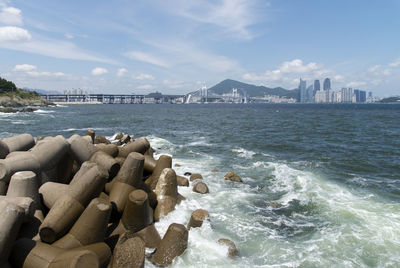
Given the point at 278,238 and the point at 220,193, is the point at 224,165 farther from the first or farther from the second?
the point at 278,238

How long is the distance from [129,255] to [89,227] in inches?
48.2

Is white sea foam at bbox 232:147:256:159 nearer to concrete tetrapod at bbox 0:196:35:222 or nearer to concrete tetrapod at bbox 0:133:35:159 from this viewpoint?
concrete tetrapod at bbox 0:133:35:159

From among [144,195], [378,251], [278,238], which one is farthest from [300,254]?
[144,195]

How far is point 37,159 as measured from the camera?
8.62 metres

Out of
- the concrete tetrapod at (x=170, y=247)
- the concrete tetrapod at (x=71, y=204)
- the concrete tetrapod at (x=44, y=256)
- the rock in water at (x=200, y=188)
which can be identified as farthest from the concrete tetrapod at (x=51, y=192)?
the rock in water at (x=200, y=188)

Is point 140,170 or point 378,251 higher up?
point 140,170

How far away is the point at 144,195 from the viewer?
7.70 meters

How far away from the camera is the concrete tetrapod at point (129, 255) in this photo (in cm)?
588

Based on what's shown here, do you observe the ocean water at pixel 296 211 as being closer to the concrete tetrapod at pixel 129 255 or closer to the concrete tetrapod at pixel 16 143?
the concrete tetrapod at pixel 129 255

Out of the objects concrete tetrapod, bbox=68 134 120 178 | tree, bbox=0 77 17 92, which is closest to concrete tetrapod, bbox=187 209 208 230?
concrete tetrapod, bbox=68 134 120 178

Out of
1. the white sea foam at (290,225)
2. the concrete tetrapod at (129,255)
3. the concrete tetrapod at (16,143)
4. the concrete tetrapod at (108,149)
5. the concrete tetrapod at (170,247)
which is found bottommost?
the white sea foam at (290,225)

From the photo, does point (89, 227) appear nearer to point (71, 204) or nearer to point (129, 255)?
point (71, 204)

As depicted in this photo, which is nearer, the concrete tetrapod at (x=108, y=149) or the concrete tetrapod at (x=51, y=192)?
the concrete tetrapod at (x=51, y=192)

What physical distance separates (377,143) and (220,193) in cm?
2461
